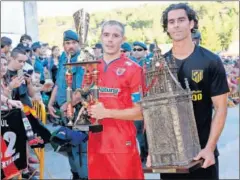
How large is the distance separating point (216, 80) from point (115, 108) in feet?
2.65

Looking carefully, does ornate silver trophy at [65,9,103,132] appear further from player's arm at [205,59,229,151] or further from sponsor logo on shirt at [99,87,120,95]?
player's arm at [205,59,229,151]

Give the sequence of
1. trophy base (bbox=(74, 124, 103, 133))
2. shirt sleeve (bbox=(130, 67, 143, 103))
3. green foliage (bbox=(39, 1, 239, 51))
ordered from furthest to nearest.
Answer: green foliage (bbox=(39, 1, 239, 51))
shirt sleeve (bbox=(130, 67, 143, 103))
trophy base (bbox=(74, 124, 103, 133))

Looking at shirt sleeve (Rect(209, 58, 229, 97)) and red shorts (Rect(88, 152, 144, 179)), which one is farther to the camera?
red shorts (Rect(88, 152, 144, 179))

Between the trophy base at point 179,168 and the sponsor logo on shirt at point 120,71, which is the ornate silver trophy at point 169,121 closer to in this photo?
the trophy base at point 179,168

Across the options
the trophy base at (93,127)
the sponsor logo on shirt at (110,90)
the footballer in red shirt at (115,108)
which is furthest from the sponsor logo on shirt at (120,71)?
the trophy base at (93,127)

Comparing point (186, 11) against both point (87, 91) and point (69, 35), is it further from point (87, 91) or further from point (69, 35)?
point (69, 35)

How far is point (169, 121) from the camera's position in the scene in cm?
248

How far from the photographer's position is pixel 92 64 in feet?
9.89

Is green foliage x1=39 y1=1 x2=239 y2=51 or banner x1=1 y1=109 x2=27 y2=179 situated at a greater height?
green foliage x1=39 y1=1 x2=239 y2=51

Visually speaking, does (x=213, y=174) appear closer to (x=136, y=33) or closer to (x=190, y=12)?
(x=190, y=12)

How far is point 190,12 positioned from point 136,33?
85.1 feet

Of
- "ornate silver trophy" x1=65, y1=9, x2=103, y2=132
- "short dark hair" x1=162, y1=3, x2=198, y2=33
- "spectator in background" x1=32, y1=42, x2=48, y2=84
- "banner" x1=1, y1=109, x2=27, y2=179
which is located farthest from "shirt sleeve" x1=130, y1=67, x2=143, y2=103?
"spectator in background" x1=32, y1=42, x2=48, y2=84

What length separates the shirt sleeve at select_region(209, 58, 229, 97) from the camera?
2588 millimetres

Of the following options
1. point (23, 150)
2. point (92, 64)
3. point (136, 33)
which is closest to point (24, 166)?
point (23, 150)
